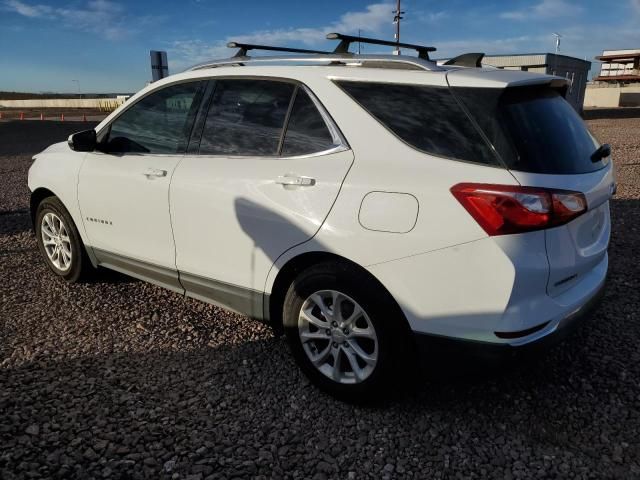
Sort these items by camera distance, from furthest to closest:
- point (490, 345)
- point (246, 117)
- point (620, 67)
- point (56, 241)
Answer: point (620, 67)
point (56, 241)
point (246, 117)
point (490, 345)

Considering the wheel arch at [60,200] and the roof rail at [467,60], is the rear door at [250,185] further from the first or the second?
the wheel arch at [60,200]

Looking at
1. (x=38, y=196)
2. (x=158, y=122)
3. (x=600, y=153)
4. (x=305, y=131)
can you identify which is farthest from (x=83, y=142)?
(x=600, y=153)

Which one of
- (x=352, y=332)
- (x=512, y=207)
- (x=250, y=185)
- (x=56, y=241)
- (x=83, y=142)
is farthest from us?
(x=56, y=241)

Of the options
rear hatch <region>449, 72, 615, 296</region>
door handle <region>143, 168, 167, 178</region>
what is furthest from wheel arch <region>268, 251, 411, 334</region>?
door handle <region>143, 168, 167, 178</region>

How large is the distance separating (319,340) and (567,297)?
1.27m

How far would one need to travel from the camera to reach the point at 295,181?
2.74 metres

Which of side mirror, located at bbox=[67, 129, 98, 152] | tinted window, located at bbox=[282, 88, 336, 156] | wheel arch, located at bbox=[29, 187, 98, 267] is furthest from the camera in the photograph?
wheel arch, located at bbox=[29, 187, 98, 267]

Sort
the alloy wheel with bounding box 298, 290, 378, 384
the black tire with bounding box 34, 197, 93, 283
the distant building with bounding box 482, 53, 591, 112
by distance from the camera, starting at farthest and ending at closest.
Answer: the distant building with bounding box 482, 53, 591, 112 → the black tire with bounding box 34, 197, 93, 283 → the alloy wheel with bounding box 298, 290, 378, 384

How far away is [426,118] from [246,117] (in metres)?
1.18

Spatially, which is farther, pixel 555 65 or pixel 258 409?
→ pixel 555 65

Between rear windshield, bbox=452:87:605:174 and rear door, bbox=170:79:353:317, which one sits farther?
rear door, bbox=170:79:353:317

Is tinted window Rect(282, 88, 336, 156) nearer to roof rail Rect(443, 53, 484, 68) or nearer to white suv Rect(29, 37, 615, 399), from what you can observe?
white suv Rect(29, 37, 615, 399)

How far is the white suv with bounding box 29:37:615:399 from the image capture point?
2.27 metres

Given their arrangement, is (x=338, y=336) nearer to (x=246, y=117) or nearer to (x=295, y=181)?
(x=295, y=181)
